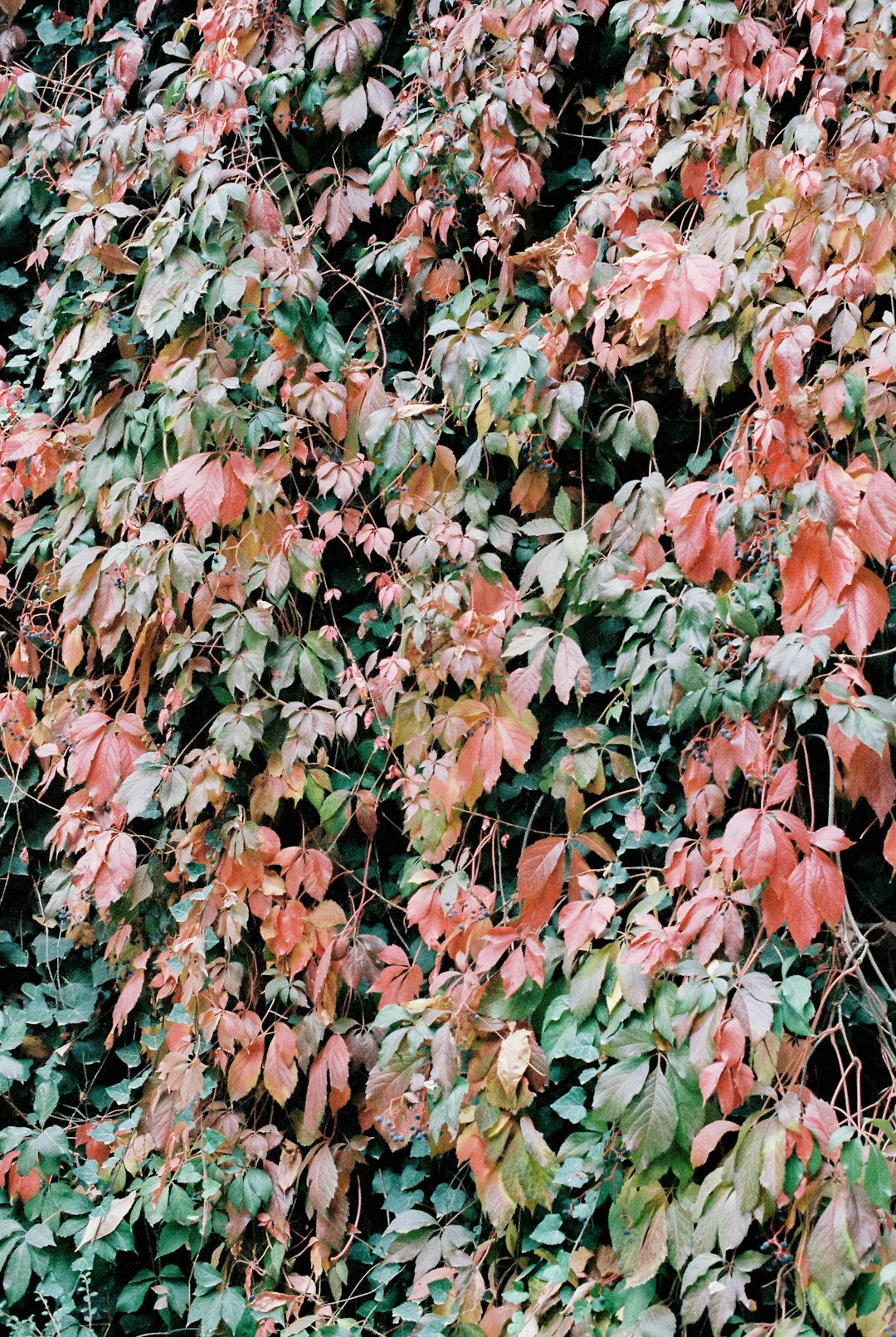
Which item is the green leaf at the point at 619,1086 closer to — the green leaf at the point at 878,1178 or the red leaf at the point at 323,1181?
the green leaf at the point at 878,1178

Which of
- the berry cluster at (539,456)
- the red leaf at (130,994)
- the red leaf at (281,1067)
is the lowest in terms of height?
the red leaf at (130,994)

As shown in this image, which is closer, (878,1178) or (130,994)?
(878,1178)

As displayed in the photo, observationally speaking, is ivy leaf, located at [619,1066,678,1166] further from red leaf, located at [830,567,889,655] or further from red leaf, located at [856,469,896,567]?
red leaf, located at [856,469,896,567]

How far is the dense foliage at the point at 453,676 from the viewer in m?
1.97

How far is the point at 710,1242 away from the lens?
191cm

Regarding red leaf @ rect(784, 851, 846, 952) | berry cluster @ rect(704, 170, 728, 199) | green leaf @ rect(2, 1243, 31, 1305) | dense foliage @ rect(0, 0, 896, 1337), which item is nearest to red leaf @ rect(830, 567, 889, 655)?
dense foliage @ rect(0, 0, 896, 1337)

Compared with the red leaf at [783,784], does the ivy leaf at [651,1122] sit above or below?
below

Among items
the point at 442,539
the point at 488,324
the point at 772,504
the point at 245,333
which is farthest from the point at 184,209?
the point at 772,504

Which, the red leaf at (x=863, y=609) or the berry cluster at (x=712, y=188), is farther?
the berry cluster at (x=712, y=188)

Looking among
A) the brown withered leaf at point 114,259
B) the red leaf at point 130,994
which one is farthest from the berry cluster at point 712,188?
the red leaf at point 130,994

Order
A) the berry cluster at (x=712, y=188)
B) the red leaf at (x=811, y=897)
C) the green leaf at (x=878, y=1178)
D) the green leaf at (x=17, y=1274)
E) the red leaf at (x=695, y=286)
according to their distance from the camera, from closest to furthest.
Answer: the green leaf at (x=878, y=1178) < the red leaf at (x=811, y=897) < the red leaf at (x=695, y=286) < the berry cluster at (x=712, y=188) < the green leaf at (x=17, y=1274)

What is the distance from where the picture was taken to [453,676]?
2.35m

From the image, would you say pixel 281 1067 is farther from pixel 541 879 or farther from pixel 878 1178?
pixel 878 1178

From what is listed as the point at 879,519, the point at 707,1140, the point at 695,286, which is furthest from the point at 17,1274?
the point at 695,286
